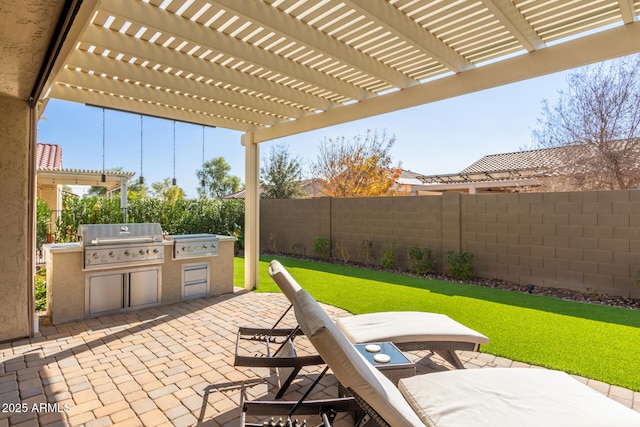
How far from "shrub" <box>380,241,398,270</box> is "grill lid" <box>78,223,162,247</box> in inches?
220

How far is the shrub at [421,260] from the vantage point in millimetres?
8625

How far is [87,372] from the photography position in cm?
361

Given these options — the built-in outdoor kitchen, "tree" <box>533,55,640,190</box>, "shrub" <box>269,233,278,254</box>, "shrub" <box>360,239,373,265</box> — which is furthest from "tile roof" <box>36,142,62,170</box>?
"tree" <box>533,55,640,190</box>

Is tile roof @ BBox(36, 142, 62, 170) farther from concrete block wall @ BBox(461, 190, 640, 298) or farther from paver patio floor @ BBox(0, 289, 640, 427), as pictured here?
concrete block wall @ BBox(461, 190, 640, 298)

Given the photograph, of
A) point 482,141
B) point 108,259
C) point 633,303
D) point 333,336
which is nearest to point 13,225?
point 108,259

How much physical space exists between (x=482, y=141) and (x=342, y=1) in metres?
18.1

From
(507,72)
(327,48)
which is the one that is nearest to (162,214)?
(327,48)

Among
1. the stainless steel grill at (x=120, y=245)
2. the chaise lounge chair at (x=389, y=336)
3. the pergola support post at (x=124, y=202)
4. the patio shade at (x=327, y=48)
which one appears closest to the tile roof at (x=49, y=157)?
the pergola support post at (x=124, y=202)

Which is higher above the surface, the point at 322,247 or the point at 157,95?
the point at 157,95

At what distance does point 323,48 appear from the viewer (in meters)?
3.85

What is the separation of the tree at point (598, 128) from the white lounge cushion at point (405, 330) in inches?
365

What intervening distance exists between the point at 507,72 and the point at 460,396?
3487 millimetres

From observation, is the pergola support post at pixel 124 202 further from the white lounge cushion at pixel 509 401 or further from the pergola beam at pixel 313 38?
the white lounge cushion at pixel 509 401

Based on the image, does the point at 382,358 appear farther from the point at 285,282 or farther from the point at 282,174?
the point at 282,174
